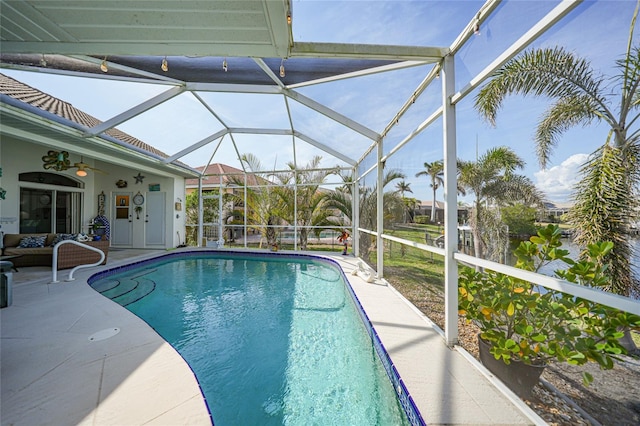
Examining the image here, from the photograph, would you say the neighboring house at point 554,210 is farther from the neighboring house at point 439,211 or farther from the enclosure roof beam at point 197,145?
the enclosure roof beam at point 197,145

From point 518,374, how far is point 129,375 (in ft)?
10.2

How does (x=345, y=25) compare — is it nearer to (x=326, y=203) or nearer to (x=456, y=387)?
(x=456, y=387)

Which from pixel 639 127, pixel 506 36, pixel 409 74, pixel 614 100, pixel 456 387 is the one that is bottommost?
pixel 456 387

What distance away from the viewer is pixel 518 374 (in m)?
1.96

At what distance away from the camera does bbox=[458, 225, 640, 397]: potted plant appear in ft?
4.70

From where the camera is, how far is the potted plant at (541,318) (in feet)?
4.70

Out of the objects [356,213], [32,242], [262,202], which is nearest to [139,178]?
[32,242]

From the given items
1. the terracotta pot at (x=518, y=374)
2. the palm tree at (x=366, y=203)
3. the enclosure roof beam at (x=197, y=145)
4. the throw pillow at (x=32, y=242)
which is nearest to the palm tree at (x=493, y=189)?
the terracotta pot at (x=518, y=374)

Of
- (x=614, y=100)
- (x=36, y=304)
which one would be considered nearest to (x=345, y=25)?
(x=614, y=100)

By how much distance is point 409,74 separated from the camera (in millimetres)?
3529

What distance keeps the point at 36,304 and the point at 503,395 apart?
19.3 ft

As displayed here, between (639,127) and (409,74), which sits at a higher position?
(409,74)

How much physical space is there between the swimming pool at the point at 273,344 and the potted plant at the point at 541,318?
2.86ft

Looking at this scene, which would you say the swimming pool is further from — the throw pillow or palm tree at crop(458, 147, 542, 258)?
the throw pillow
